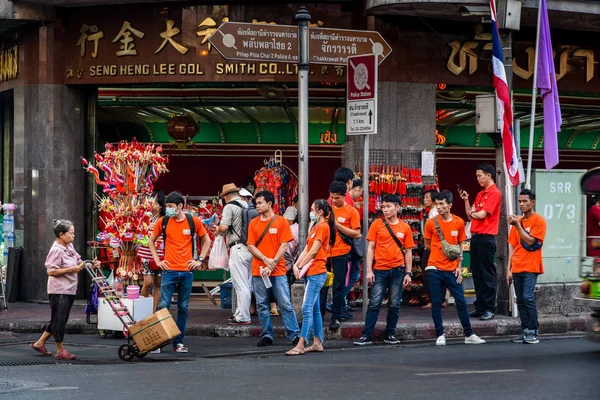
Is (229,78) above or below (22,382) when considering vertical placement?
above

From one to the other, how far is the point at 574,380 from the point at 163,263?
16.0ft

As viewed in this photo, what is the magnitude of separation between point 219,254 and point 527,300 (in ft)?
14.1

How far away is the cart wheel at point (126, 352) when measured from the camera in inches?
458

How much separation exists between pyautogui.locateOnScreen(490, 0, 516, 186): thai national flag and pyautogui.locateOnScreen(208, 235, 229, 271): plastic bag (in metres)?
4.01

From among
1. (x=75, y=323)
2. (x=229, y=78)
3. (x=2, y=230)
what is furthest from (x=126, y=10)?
(x=75, y=323)

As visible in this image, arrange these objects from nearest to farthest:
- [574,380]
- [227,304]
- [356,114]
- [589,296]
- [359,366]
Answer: [574,380] → [359,366] → [589,296] → [356,114] → [227,304]

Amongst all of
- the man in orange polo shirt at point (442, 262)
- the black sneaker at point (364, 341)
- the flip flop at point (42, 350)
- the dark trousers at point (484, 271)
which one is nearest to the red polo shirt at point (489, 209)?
the dark trousers at point (484, 271)

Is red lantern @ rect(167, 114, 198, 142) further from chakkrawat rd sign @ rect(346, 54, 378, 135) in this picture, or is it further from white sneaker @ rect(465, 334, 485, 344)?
white sneaker @ rect(465, 334, 485, 344)

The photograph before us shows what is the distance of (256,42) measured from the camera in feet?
45.2

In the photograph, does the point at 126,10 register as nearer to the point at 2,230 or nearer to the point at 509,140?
the point at 2,230

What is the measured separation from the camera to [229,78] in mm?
16266

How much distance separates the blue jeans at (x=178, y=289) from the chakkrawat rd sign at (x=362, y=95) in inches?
119

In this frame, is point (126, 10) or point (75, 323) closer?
point (75, 323)

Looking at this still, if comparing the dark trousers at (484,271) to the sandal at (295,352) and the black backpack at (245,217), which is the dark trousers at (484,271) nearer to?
the black backpack at (245,217)
